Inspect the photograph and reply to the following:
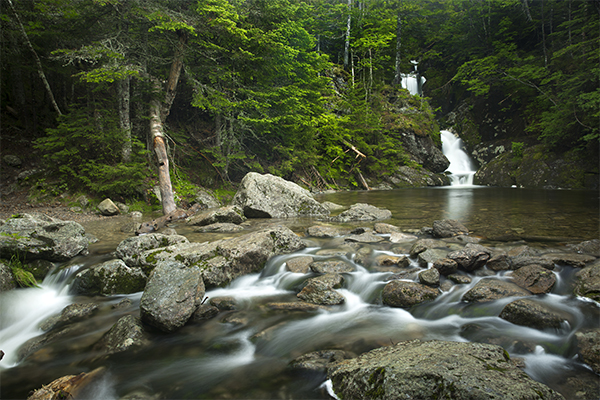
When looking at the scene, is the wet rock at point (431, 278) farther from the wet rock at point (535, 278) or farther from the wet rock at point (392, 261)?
the wet rock at point (535, 278)

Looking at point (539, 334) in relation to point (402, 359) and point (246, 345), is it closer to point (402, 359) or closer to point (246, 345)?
point (402, 359)

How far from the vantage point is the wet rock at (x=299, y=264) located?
487 cm

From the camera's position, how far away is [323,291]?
4086 mm

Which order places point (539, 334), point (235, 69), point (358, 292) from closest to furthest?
point (539, 334) < point (358, 292) < point (235, 69)

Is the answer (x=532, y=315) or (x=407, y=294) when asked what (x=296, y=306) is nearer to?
(x=407, y=294)

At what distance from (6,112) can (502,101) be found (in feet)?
106

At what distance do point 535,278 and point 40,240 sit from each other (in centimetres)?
754

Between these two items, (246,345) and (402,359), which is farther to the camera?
(246,345)

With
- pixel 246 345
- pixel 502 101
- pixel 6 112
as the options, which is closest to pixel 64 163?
pixel 6 112

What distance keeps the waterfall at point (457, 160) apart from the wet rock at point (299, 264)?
20.6m

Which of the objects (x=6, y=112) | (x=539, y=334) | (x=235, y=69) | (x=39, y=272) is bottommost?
(x=539, y=334)

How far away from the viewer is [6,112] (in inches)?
521

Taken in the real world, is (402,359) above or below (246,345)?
above

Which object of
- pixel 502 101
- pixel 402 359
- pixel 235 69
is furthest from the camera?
pixel 502 101
